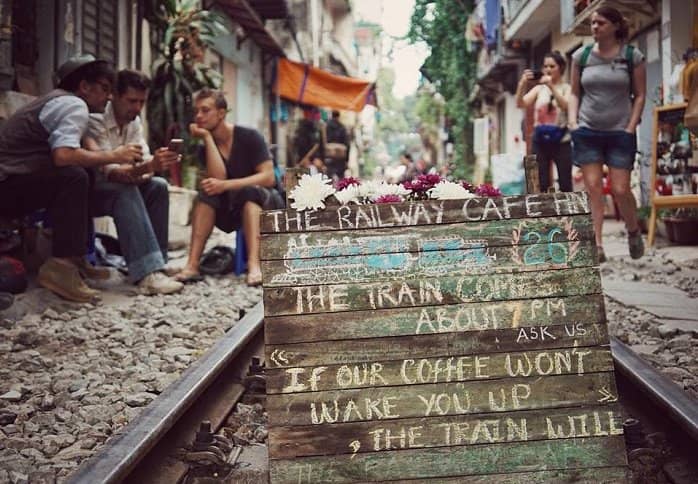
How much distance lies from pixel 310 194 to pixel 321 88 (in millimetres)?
18323

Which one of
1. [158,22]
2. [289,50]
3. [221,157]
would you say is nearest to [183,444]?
[221,157]

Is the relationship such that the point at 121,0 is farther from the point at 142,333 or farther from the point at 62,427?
the point at 62,427

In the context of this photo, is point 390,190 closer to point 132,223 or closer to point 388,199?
point 388,199

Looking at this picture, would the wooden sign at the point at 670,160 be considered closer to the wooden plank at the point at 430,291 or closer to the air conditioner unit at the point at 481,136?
the wooden plank at the point at 430,291

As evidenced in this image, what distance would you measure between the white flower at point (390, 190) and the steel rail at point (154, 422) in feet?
3.02

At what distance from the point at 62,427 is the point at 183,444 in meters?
0.49

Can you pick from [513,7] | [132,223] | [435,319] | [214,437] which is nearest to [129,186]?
[132,223]

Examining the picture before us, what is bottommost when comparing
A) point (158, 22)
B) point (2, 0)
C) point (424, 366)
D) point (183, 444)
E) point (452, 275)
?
point (183, 444)

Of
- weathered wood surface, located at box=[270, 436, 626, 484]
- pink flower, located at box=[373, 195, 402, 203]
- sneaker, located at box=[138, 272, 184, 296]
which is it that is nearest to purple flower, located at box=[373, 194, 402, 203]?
pink flower, located at box=[373, 195, 402, 203]

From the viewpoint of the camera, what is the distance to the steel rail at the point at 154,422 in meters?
1.99

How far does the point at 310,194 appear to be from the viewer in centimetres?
204

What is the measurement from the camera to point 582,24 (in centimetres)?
1344

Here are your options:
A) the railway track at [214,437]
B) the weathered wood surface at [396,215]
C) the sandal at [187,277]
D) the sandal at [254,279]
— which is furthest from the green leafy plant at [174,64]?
the weathered wood surface at [396,215]

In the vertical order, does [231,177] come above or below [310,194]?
above
